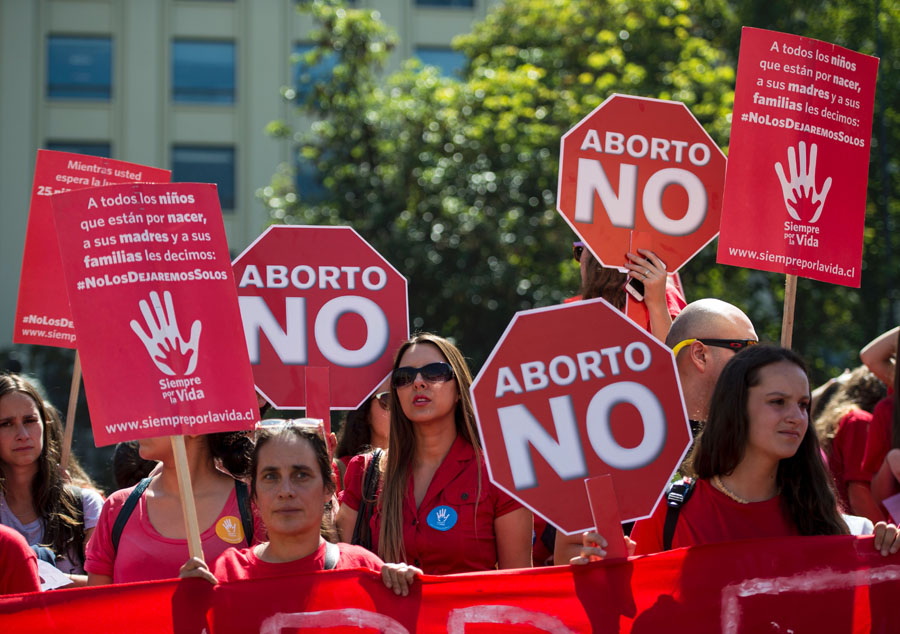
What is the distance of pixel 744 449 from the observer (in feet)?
11.2

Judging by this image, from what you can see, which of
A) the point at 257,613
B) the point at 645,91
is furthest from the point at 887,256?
the point at 257,613

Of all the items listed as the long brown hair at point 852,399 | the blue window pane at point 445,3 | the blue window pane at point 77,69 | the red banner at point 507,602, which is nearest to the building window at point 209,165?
the blue window pane at point 77,69

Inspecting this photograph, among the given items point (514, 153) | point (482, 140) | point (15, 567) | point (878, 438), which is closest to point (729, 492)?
point (878, 438)

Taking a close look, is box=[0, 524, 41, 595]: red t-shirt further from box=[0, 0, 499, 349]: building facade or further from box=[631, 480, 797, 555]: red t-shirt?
box=[0, 0, 499, 349]: building facade

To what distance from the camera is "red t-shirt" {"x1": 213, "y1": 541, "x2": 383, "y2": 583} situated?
3.29 m

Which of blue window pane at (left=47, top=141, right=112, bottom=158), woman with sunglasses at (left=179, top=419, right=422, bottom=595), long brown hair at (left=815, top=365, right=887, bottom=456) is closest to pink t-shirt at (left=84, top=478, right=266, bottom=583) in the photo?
woman with sunglasses at (left=179, top=419, right=422, bottom=595)

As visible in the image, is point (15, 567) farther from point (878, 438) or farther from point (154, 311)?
point (878, 438)

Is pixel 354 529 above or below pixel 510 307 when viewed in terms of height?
below

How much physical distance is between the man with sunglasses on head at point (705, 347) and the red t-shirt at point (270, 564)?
1365mm

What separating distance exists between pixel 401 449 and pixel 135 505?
939 mm

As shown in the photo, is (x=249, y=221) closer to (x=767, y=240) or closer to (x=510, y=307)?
(x=510, y=307)

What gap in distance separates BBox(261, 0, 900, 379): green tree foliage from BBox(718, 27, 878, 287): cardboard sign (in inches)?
406

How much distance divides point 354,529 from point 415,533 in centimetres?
31

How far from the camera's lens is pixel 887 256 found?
42.2 ft
